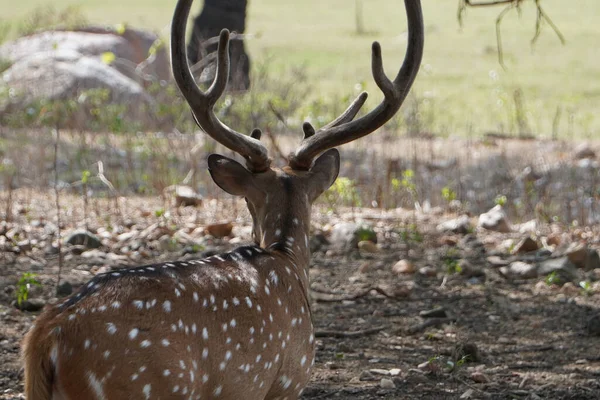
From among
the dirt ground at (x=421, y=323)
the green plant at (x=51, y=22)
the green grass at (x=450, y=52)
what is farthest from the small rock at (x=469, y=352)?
the green plant at (x=51, y=22)

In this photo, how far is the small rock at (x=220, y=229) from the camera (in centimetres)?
898

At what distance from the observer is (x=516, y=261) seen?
8586 mm

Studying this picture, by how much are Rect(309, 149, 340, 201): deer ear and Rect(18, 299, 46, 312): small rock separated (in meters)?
2.31

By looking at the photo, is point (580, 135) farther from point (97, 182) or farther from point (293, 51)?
point (293, 51)

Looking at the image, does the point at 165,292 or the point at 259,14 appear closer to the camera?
the point at 165,292

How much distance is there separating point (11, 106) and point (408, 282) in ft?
28.2

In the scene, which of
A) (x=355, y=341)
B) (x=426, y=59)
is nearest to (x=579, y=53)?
(x=426, y=59)

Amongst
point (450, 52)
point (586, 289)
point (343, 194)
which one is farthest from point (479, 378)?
point (450, 52)

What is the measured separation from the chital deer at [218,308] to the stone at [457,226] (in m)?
3.73

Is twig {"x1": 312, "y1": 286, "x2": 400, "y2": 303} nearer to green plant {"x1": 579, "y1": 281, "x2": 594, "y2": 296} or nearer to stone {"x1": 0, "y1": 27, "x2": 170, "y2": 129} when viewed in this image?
green plant {"x1": 579, "y1": 281, "x2": 594, "y2": 296}

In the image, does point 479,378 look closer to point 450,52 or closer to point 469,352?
point 469,352

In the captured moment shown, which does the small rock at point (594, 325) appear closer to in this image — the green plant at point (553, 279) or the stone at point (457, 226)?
the green plant at point (553, 279)

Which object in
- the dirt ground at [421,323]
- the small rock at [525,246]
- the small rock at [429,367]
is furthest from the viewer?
the small rock at [525,246]

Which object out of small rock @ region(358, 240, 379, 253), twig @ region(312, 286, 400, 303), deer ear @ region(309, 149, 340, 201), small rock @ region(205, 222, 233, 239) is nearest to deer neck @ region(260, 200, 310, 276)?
deer ear @ region(309, 149, 340, 201)
